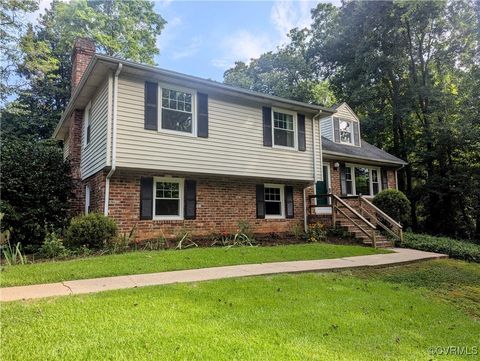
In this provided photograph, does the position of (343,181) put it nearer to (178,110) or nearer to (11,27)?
(178,110)

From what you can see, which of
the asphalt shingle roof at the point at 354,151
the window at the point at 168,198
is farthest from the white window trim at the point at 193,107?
the asphalt shingle roof at the point at 354,151

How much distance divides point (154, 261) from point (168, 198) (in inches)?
135

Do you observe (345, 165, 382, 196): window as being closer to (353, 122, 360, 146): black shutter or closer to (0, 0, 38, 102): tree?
(353, 122, 360, 146): black shutter

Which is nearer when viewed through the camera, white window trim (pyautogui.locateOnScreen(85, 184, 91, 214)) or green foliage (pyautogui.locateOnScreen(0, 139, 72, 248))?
green foliage (pyautogui.locateOnScreen(0, 139, 72, 248))

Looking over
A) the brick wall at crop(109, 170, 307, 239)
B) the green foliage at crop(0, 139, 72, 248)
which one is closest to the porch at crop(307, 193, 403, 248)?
the brick wall at crop(109, 170, 307, 239)

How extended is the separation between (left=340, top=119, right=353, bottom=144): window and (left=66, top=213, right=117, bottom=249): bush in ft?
44.0

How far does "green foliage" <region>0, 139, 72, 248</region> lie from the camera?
9.38m

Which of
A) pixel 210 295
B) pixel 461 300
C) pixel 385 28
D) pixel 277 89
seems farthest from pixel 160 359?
pixel 277 89

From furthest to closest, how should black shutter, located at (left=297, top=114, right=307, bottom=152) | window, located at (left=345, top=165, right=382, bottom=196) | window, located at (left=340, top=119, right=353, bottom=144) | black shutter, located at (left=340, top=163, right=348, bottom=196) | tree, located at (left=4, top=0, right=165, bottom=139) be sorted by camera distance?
tree, located at (left=4, top=0, right=165, bottom=139)
window, located at (left=340, top=119, right=353, bottom=144)
window, located at (left=345, top=165, right=382, bottom=196)
black shutter, located at (left=340, top=163, right=348, bottom=196)
black shutter, located at (left=297, top=114, right=307, bottom=152)

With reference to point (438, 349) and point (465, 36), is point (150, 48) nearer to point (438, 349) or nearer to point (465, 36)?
point (465, 36)

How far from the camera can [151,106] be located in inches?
367

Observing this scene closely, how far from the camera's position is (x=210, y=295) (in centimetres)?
481

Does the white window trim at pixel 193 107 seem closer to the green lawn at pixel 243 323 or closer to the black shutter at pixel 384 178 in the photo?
the green lawn at pixel 243 323

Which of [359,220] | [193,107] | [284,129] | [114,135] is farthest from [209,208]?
[359,220]
